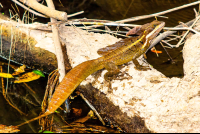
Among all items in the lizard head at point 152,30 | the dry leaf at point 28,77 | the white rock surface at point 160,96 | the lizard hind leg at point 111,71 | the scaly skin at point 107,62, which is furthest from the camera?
the dry leaf at point 28,77

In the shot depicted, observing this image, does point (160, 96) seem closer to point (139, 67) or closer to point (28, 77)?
point (139, 67)

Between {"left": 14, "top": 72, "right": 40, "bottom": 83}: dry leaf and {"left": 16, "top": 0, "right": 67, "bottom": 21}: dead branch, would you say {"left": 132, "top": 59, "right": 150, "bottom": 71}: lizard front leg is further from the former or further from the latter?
{"left": 14, "top": 72, "right": 40, "bottom": 83}: dry leaf

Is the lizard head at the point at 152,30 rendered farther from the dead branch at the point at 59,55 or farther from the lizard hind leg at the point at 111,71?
the dead branch at the point at 59,55

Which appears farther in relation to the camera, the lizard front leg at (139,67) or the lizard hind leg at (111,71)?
the lizard front leg at (139,67)

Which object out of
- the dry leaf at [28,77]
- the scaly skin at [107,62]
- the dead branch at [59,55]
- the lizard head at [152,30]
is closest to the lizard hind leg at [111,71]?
the scaly skin at [107,62]

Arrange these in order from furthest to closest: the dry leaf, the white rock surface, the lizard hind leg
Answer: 1. the dry leaf
2. the lizard hind leg
3. the white rock surface

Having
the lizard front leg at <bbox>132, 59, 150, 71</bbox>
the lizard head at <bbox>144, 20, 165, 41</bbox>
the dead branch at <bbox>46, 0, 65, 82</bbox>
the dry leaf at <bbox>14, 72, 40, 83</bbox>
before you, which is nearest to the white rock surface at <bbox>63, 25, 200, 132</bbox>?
the lizard front leg at <bbox>132, 59, 150, 71</bbox>

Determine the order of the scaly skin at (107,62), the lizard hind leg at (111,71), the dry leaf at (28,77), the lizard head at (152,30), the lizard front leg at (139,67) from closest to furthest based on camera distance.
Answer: the scaly skin at (107,62), the lizard hind leg at (111,71), the lizard front leg at (139,67), the lizard head at (152,30), the dry leaf at (28,77)

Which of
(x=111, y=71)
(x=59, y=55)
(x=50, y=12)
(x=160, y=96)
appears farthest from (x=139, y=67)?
(x=50, y=12)

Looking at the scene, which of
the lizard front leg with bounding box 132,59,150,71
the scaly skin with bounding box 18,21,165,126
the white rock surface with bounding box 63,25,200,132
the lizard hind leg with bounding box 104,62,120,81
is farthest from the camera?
the lizard front leg with bounding box 132,59,150,71
